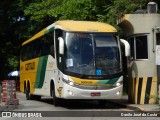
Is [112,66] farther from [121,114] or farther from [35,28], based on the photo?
[35,28]

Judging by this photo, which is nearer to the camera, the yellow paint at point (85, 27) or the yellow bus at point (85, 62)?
the yellow bus at point (85, 62)

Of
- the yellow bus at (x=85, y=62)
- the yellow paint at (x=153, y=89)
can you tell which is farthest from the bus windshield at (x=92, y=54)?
the yellow paint at (x=153, y=89)

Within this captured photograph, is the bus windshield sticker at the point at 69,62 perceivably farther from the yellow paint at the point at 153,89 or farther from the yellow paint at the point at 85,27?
the yellow paint at the point at 153,89

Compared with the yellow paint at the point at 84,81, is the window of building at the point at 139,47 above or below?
above

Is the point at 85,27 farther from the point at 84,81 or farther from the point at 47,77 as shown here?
the point at 47,77

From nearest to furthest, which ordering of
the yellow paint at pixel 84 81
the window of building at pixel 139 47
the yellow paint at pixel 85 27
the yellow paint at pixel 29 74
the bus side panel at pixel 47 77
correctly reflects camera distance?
the yellow paint at pixel 84 81 → the yellow paint at pixel 85 27 → the window of building at pixel 139 47 → the bus side panel at pixel 47 77 → the yellow paint at pixel 29 74

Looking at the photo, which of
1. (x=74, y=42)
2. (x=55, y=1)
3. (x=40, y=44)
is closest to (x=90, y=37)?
(x=74, y=42)

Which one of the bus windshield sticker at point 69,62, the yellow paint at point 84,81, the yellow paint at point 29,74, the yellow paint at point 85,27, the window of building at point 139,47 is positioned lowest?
the yellow paint at point 29,74

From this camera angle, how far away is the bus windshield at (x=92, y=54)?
18.9 meters

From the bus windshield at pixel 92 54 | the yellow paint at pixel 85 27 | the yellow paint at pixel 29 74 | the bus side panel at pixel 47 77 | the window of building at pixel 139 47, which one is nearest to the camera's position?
the bus windshield at pixel 92 54

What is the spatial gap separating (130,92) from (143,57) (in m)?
1.93

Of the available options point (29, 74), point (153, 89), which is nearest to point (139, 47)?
point (153, 89)

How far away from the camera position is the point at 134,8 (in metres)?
25.8

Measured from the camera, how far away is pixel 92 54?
62.5ft
